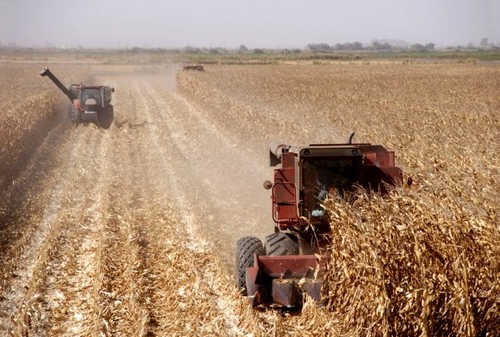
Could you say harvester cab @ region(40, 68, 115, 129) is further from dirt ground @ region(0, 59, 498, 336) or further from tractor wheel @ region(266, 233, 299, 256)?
tractor wheel @ region(266, 233, 299, 256)

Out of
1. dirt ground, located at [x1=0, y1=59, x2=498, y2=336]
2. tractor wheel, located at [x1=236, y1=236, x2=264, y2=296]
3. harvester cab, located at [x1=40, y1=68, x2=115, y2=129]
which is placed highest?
harvester cab, located at [x1=40, y1=68, x2=115, y2=129]

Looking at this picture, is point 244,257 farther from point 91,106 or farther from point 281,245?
point 91,106

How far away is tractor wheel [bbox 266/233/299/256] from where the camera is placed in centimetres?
821

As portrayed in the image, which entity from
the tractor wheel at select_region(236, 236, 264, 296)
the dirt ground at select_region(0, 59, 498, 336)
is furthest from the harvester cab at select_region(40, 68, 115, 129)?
the tractor wheel at select_region(236, 236, 264, 296)

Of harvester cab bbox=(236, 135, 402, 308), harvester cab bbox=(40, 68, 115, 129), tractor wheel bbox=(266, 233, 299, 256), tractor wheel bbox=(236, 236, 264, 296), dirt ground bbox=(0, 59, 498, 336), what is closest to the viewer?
harvester cab bbox=(236, 135, 402, 308)

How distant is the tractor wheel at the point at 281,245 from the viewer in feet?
26.9

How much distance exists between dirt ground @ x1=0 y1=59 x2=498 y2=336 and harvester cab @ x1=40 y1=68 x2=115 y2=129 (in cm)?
63

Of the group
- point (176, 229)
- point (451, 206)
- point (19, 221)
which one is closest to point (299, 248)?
point (451, 206)

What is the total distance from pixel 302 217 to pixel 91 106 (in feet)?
65.3

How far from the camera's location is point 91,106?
25641 millimetres

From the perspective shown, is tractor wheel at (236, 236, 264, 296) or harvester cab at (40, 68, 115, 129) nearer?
tractor wheel at (236, 236, 264, 296)

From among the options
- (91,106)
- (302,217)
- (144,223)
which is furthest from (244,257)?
(91,106)

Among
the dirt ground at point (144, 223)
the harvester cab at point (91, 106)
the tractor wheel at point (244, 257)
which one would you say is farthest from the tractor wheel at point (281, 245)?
the harvester cab at point (91, 106)

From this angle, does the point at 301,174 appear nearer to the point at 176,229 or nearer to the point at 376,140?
the point at 176,229
